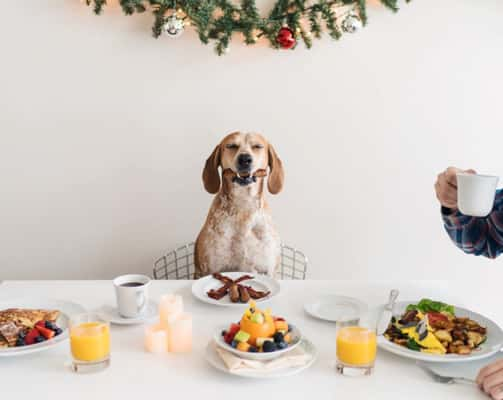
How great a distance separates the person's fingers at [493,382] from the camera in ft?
3.56

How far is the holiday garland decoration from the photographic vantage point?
2479 mm

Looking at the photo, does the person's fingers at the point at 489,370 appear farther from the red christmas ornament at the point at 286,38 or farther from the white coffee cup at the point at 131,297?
the red christmas ornament at the point at 286,38

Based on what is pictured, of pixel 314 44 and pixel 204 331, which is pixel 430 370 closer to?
pixel 204 331

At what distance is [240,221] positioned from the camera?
2.16m

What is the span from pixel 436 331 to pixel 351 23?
1.68 meters

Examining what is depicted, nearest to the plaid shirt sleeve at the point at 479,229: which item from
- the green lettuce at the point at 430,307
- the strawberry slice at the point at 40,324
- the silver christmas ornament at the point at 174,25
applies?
the green lettuce at the point at 430,307

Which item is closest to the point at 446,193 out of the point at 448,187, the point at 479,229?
the point at 448,187

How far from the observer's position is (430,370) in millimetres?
1186

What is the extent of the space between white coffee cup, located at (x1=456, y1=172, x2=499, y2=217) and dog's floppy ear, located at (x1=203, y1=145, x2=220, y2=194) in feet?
3.99

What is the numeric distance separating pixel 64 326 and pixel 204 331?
37 centimetres

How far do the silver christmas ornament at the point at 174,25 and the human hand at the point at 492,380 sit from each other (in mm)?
1979

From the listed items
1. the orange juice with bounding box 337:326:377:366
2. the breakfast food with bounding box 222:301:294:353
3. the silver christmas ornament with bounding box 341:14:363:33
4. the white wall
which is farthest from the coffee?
the silver christmas ornament with bounding box 341:14:363:33

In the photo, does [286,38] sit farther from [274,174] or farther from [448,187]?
[448,187]

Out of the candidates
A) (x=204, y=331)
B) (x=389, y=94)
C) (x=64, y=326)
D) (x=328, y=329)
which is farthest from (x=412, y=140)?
(x=64, y=326)
